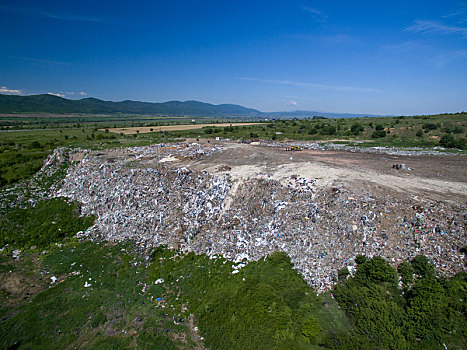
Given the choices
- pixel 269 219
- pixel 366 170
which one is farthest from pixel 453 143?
pixel 269 219

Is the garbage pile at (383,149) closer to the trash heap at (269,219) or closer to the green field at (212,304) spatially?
the trash heap at (269,219)

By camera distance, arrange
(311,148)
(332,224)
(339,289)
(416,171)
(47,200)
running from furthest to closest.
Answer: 1. (311,148)
2. (47,200)
3. (416,171)
4. (332,224)
5. (339,289)

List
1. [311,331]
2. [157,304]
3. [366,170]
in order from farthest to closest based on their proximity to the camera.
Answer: [366,170], [157,304], [311,331]

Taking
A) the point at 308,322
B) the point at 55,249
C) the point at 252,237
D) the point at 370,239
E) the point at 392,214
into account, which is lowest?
the point at 55,249

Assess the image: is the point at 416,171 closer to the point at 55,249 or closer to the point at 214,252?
the point at 214,252

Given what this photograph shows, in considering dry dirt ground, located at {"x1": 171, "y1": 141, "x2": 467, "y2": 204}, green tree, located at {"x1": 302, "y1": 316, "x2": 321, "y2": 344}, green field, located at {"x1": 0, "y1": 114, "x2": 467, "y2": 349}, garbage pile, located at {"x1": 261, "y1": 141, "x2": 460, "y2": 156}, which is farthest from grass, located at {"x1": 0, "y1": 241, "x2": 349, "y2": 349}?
garbage pile, located at {"x1": 261, "y1": 141, "x2": 460, "y2": 156}

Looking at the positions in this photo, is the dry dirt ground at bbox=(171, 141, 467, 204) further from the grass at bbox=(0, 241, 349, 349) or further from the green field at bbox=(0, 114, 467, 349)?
the grass at bbox=(0, 241, 349, 349)

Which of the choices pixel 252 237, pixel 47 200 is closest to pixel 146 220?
pixel 252 237

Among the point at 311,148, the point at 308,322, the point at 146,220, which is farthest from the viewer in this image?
the point at 311,148

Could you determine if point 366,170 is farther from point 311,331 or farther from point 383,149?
point 311,331
